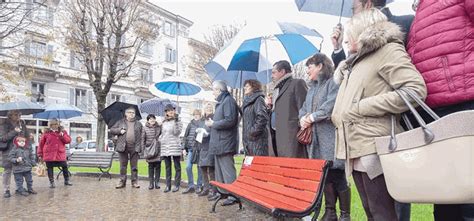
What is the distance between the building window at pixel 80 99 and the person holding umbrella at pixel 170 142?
3143cm

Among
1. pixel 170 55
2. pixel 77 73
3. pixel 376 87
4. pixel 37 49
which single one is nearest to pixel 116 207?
pixel 376 87

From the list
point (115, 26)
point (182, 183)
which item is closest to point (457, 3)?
point (182, 183)

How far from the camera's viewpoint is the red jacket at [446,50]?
2328 millimetres

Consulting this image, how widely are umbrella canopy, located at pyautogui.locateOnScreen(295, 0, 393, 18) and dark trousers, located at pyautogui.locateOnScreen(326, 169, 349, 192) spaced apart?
1949mm

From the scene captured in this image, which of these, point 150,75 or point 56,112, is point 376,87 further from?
point 150,75

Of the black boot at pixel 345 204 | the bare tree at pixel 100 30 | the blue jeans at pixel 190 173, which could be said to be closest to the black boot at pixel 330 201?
the black boot at pixel 345 204

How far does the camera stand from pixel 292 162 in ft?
16.1

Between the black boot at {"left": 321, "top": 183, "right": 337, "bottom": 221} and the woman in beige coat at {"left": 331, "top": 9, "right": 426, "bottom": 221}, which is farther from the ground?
the woman in beige coat at {"left": 331, "top": 9, "right": 426, "bottom": 221}

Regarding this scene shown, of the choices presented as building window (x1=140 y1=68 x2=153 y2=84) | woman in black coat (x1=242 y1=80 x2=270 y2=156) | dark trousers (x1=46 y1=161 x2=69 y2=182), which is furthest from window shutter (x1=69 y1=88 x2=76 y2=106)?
woman in black coat (x1=242 y1=80 x2=270 y2=156)

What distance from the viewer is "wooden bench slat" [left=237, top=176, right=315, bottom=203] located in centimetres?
429

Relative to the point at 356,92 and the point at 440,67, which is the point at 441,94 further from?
the point at 356,92

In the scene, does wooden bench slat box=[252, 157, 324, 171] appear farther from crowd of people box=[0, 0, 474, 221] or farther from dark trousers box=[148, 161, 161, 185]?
dark trousers box=[148, 161, 161, 185]

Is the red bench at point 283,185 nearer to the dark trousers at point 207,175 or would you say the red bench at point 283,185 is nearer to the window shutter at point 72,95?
the dark trousers at point 207,175

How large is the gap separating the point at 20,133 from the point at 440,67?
9589 mm
